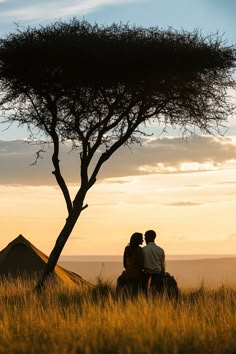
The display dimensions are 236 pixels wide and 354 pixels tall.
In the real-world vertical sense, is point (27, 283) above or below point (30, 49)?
below

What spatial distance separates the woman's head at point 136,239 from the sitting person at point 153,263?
14cm

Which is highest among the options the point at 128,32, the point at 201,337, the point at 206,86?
the point at 128,32

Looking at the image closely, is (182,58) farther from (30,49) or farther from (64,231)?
(64,231)

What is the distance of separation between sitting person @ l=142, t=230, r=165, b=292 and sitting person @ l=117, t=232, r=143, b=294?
0.14m

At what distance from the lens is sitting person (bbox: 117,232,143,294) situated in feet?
63.7

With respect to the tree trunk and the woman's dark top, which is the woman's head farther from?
the tree trunk

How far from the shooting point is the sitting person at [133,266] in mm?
19422

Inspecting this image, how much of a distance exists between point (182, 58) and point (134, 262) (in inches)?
327

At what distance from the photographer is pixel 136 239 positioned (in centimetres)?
1931

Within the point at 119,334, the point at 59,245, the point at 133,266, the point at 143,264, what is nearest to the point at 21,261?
the point at 59,245

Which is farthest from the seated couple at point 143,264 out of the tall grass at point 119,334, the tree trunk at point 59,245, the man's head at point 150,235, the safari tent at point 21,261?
the safari tent at point 21,261

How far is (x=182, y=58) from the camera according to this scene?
25531 millimetres

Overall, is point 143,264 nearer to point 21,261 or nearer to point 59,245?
point 59,245

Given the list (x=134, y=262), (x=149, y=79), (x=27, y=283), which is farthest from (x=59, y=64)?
(x=134, y=262)
